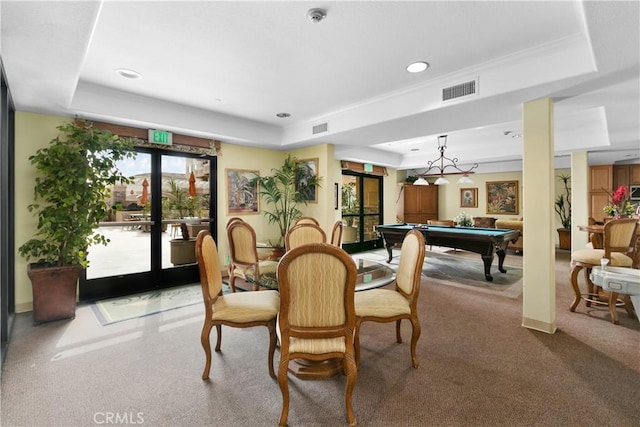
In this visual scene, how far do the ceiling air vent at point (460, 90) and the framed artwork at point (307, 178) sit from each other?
8.69 feet

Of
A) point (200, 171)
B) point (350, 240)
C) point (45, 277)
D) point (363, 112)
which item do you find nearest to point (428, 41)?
point (363, 112)

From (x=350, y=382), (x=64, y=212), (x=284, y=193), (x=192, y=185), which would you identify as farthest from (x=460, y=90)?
(x=64, y=212)

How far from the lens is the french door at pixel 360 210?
7.53m

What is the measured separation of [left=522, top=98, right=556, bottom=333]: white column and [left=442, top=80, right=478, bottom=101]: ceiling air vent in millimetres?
609

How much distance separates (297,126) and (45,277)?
385 cm

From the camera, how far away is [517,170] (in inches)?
331

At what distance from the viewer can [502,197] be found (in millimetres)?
9062

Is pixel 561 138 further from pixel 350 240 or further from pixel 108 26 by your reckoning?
pixel 108 26

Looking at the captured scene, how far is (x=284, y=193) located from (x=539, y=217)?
4.13 metres

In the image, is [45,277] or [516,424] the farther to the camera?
[45,277]

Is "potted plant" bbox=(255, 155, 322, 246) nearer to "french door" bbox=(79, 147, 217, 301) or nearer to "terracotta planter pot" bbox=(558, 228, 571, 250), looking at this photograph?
"french door" bbox=(79, 147, 217, 301)

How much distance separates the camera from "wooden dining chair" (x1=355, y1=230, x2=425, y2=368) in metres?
2.28

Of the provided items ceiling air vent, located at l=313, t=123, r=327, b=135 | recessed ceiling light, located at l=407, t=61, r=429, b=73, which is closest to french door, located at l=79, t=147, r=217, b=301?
ceiling air vent, located at l=313, t=123, r=327, b=135

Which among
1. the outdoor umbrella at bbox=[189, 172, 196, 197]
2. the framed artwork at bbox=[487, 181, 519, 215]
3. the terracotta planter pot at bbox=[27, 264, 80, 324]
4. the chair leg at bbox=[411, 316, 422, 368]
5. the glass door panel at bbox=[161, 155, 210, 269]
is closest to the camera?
the chair leg at bbox=[411, 316, 422, 368]
